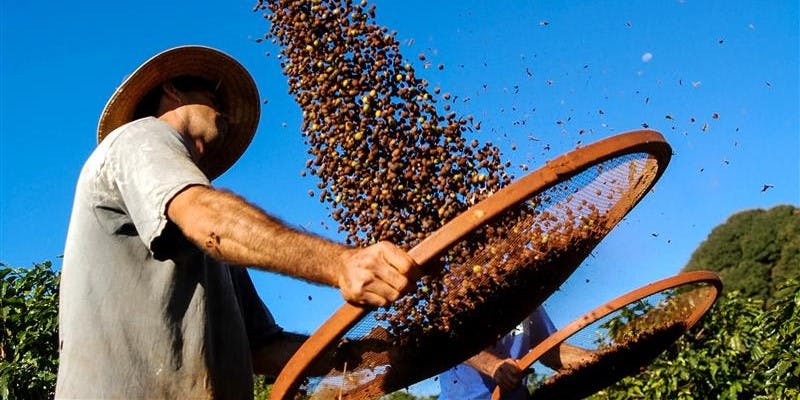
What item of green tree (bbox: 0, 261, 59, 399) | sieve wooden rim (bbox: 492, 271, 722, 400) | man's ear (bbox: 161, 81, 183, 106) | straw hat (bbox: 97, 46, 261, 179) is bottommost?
sieve wooden rim (bbox: 492, 271, 722, 400)

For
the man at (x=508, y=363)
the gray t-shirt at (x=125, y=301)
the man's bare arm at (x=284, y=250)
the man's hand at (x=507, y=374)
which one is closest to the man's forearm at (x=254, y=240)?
the man's bare arm at (x=284, y=250)

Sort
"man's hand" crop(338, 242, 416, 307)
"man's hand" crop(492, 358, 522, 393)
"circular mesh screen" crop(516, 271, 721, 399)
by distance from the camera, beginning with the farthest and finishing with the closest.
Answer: "man's hand" crop(492, 358, 522, 393) → "circular mesh screen" crop(516, 271, 721, 399) → "man's hand" crop(338, 242, 416, 307)

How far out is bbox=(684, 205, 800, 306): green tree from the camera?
27059mm

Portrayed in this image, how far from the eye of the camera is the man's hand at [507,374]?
15.5ft

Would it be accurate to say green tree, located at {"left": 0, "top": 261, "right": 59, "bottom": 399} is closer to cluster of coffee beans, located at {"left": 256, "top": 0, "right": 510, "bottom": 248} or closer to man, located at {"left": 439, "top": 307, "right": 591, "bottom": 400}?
man, located at {"left": 439, "top": 307, "right": 591, "bottom": 400}

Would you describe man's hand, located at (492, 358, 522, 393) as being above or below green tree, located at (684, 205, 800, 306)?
below

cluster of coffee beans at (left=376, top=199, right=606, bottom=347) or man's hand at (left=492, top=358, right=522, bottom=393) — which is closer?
cluster of coffee beans at (left=376, top=199, right=606, bottom=347)

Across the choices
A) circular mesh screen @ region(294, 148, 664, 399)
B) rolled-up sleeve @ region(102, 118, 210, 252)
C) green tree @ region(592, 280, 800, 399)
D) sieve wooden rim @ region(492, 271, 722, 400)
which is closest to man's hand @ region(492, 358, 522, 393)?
sieve wooden rim @ region(492, 271, 722, 400)

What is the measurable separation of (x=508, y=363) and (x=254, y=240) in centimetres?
276

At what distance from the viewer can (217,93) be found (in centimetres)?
389

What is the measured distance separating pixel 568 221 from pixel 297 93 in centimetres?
113

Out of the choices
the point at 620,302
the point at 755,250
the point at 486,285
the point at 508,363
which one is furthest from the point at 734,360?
the point at 755,250

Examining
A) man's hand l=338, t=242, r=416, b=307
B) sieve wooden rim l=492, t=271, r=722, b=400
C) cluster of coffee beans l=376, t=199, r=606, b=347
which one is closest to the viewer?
man's hand l=338, t=242, r=416, b=307

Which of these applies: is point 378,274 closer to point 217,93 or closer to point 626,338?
point 217,93
